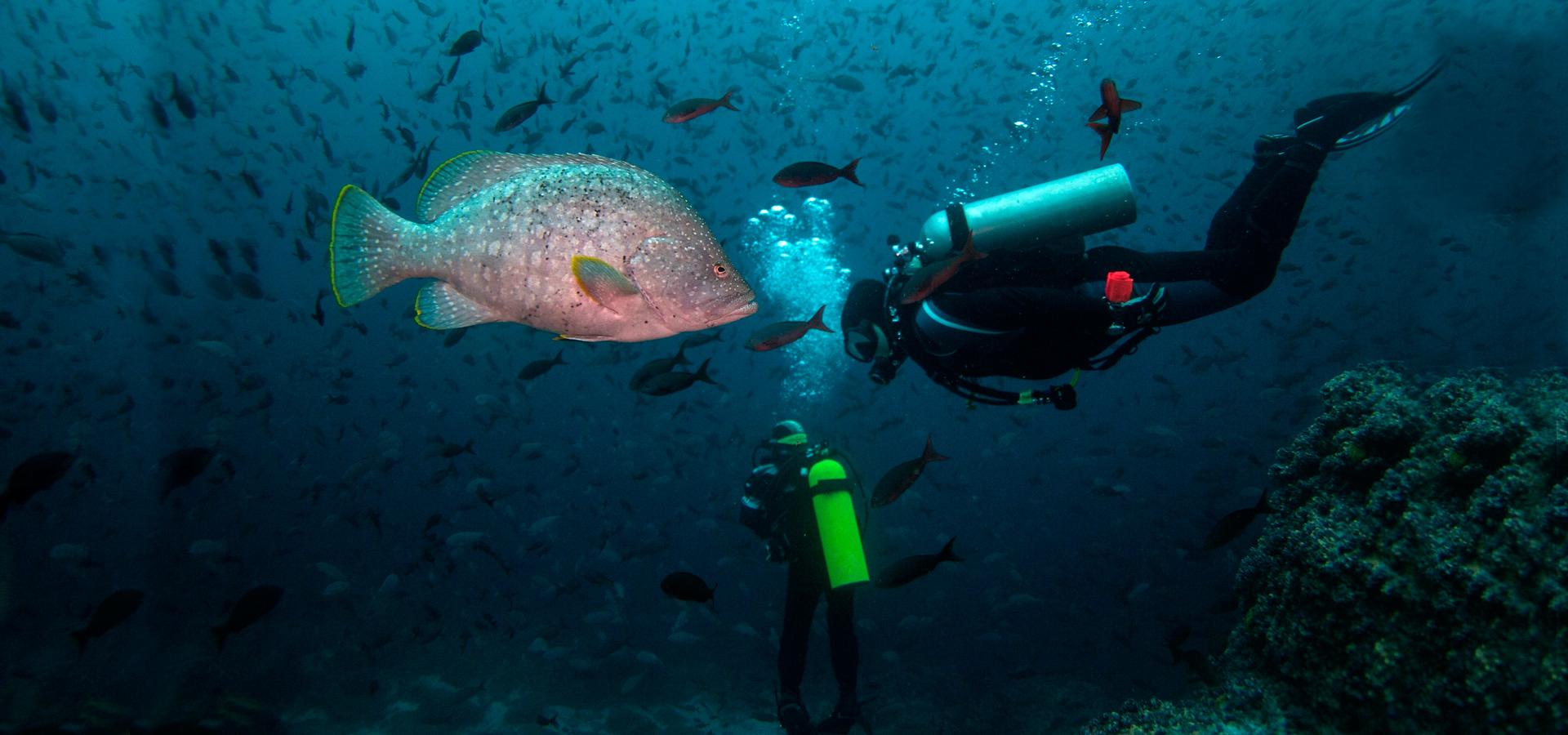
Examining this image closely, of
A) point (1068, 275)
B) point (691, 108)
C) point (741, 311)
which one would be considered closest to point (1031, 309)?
point (1068, 275)

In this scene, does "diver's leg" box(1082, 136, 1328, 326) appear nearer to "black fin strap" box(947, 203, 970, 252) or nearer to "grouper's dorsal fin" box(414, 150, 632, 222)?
"black fin strap" box(947, 203, 970, 252)

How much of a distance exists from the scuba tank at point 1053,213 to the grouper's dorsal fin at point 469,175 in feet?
9.44

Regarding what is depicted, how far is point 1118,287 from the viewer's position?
4062 millimetres

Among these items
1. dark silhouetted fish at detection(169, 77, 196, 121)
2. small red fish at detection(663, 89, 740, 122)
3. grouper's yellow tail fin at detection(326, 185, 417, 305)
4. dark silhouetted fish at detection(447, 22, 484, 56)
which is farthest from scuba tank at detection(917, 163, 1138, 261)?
dark silhouetted fish at detection(169, 77, 196, 121)

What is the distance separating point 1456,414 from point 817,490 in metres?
4.27

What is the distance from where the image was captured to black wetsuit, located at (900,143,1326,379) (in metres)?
4.17

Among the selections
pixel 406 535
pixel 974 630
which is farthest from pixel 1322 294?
pixel 406 535

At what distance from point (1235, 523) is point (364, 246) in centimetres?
624

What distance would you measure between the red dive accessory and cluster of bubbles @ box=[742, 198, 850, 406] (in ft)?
61.1

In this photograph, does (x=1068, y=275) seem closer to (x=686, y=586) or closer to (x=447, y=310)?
(x=686, y=586)

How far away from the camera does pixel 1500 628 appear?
8.93 feet

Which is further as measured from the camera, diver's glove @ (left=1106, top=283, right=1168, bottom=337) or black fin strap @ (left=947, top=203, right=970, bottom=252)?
black fin strap @ (left=947, top=203, right=970, bottom=252)

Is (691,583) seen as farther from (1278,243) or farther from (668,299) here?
(1278,243)

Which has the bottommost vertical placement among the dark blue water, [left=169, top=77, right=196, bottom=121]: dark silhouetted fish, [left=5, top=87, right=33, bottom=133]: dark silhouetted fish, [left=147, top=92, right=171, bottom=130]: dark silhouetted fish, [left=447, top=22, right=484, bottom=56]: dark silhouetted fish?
the dark blue water
